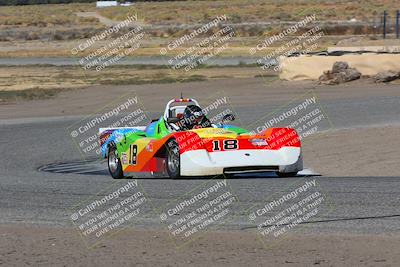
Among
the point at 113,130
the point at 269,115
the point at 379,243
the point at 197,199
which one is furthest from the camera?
the point at 269,115

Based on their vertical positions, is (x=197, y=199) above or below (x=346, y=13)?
above

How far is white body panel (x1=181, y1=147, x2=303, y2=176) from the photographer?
15516mm

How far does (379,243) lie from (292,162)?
5.88 meters

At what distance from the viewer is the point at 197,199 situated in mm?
13047

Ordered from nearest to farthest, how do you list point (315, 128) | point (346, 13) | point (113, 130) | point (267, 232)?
point (267, 232), point (113, 130), point (315, 128), point (346, 13)

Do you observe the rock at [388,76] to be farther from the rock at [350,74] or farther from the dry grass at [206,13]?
the dry grass at [206,13]

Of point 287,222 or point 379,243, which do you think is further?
point 287,222

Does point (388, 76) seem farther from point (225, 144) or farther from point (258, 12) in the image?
point (258, 12)

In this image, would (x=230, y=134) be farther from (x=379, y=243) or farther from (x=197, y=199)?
(x=379, y=243)

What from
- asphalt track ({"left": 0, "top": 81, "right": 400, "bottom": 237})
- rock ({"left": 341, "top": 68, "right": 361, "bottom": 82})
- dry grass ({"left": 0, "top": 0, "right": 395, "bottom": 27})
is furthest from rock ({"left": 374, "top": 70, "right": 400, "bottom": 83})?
dry grass ({"left": 0, "top": 0, "right": 395, "bottom": 27})

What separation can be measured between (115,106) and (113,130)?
45.1 feet

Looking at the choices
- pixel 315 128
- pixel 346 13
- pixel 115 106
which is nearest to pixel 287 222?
pixel 315 128

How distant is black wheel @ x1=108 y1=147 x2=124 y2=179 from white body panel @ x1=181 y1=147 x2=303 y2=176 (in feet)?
7.12

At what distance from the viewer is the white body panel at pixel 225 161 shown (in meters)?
15.5
